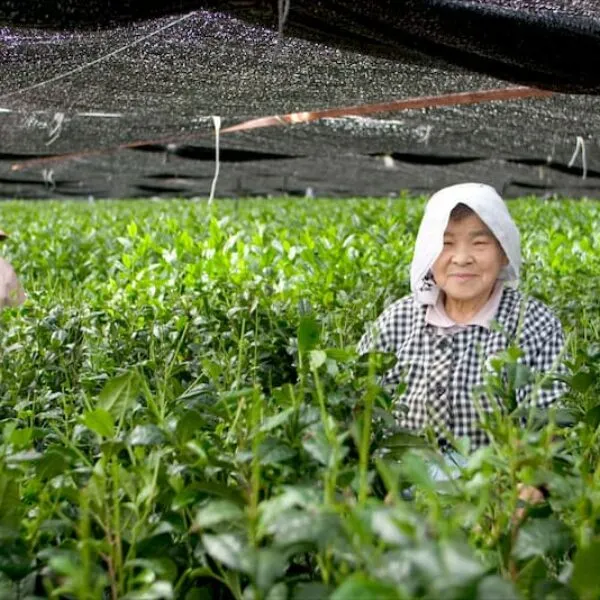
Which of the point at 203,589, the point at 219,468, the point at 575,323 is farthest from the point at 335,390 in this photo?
the point at 575,323

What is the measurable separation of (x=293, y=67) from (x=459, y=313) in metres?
1.14

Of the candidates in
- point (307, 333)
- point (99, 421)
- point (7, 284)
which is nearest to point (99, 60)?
point (7, 284)

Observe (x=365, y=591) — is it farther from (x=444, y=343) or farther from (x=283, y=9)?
(x=444, y=343)

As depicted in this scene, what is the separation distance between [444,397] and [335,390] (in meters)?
1.20

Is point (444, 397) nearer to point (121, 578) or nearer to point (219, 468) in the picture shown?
point (219, 468)

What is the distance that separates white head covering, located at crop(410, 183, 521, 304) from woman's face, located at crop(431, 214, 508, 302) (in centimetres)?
5

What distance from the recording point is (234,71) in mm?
3783

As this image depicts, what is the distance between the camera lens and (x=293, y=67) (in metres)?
3.66

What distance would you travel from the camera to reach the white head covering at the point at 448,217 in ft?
9.38

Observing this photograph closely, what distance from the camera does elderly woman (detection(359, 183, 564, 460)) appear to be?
9.23 feet

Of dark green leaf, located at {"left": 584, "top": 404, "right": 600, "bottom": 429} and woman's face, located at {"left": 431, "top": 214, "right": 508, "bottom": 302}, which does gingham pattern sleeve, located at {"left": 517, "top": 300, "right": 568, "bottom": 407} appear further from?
dark green leaf, located at {"left": 584, "top": 404, "right": 600, "bottom": 429}

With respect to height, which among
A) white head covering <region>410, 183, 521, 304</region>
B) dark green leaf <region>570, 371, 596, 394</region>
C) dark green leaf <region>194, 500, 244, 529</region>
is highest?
white head covering <region>410, 183, 521, 304</region>

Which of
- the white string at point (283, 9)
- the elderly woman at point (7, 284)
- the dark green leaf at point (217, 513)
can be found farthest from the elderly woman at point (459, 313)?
the elderly woman at point (7, 284)

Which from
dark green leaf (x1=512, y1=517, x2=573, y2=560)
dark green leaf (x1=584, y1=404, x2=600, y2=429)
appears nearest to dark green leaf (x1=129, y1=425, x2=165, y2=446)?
dark green leaf (x1=512, y1=517, x2=573, y2=560)
